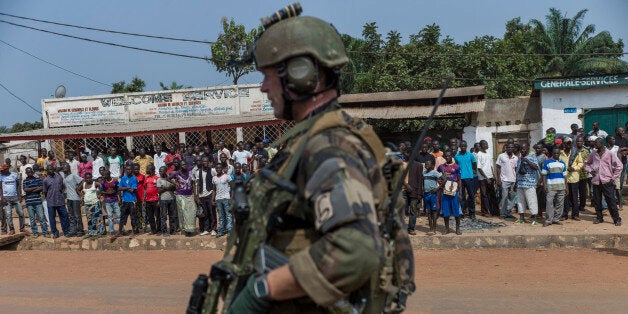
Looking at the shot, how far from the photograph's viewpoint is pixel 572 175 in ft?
37.3

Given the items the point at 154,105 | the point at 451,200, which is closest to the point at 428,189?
the point at 451,200

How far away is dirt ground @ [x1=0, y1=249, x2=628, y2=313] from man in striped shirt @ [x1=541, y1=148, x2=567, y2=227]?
1.57m

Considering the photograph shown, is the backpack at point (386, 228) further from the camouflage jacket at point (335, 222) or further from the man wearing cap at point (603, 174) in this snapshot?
the man wearing cap at point (603, 174)

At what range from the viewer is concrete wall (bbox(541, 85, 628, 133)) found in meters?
15.6

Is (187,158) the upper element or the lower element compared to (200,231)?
upper

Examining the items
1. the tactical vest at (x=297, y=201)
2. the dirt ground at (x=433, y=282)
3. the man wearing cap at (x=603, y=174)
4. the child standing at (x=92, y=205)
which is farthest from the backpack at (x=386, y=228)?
the child standing at (x=92, y=205)

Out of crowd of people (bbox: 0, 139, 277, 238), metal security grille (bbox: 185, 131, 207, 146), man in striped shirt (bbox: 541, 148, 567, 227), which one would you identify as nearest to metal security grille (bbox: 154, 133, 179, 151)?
metal security grille (bbox: 185, 131, 207, 146)

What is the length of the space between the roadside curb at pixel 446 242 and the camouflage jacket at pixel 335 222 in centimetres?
860

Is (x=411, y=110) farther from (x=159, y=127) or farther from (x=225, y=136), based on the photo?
(x=159, y=127)

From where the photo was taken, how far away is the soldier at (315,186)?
5.57 feet

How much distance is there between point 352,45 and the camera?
27.8 m

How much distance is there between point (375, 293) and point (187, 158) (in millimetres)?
12146

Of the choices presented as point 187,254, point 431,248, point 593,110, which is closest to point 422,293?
point 431,248

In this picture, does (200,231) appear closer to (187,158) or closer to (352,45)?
(187,158)
